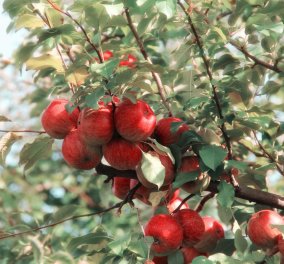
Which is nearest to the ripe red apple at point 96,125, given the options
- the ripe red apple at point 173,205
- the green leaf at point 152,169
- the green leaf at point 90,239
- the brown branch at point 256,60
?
Result: the green leaf at point 152,169

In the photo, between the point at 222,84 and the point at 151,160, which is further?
the point at 222,84

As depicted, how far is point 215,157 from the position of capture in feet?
5.74

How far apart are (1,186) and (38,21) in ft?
5.13

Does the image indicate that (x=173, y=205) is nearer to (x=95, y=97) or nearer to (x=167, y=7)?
(x=95, y=97)

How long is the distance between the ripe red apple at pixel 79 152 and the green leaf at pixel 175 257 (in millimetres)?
362

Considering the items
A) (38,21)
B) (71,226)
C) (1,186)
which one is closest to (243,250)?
(38,21)

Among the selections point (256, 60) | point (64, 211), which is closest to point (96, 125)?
point (256, 60)

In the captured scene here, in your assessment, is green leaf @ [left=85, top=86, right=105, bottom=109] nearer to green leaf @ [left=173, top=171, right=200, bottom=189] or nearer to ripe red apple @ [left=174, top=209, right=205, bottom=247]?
green leaf @ [left=173, top=171, right=200, bottom=189]

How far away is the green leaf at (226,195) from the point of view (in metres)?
1.77

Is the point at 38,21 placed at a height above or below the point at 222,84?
above

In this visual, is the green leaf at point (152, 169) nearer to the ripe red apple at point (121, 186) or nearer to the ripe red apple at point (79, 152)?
the ripe red apple at point (79, 152)

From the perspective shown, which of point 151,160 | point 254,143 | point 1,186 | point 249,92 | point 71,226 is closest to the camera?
point 151,160

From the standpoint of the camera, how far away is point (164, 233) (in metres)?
1.81

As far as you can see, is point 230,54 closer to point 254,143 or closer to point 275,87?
point 275,87
